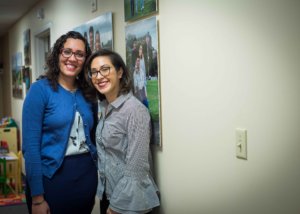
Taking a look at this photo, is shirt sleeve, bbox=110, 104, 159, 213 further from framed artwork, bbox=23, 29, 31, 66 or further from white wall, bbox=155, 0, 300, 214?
framed artwork, bbox=23, 29, 31, 66

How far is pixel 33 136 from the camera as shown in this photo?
5.19ft

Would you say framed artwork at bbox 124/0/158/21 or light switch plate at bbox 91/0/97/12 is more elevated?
light switch plate at bbox 91/0/97/12

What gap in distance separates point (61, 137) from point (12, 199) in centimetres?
294

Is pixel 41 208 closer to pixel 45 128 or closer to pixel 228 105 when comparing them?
pixel 45 128

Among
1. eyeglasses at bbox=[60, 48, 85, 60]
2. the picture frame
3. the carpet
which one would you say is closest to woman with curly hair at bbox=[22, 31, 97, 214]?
eyeglasses at bbox=[60, 48, 85, 60]

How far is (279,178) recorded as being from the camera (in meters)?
1.08

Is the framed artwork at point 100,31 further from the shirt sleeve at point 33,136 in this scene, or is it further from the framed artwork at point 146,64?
the shirt sleeve at point 33,136

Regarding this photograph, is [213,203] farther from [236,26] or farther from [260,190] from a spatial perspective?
[236,26]

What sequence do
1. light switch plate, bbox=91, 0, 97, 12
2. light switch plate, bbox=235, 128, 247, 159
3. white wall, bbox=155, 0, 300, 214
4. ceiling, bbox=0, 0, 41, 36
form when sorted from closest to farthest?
white wall, bbox=155, 0, 300, 214
light switch plate, bbox=235, 128, 247, 159
light switch plate, bbox=91, 0, 97, 12
ceiling, bbox=0, 0, 41, 36

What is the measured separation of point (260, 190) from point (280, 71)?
0.42 metres

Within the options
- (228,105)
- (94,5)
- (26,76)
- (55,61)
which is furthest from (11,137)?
(228,105)

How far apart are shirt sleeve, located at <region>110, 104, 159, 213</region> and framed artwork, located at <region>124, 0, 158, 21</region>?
0.56 metres

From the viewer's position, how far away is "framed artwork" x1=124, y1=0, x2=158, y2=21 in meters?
1.74

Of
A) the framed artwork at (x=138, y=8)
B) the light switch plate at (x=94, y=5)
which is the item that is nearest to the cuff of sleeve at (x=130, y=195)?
the framed artwork at (x=138, y=8)
